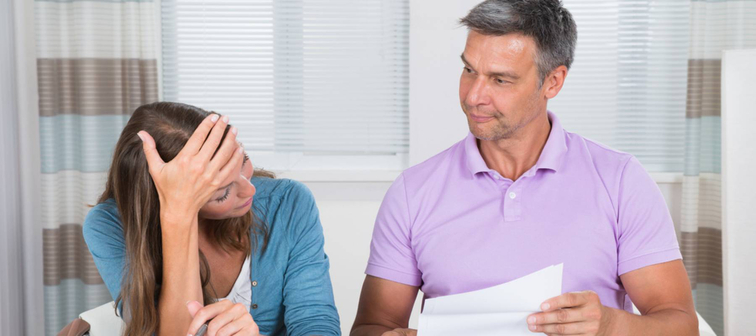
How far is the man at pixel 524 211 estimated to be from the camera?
1.48m

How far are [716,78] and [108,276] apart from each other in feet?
8.41

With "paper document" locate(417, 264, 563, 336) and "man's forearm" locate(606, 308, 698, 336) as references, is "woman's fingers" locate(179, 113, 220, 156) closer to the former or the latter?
"paper document" locate(417, 264, 563, 336)

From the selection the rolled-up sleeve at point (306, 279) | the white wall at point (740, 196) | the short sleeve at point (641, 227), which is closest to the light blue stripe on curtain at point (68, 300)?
the rolled-up sleeve at point (306, 279)

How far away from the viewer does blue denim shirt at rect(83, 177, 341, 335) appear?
1.51 metres

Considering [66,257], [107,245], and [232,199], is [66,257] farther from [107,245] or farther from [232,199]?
[232,199]

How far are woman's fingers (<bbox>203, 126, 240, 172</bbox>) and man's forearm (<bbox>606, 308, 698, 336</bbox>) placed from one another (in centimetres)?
80

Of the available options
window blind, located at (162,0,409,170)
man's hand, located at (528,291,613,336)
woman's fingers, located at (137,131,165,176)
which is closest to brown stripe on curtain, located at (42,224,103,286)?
window blind, located at (162,0,409,170)

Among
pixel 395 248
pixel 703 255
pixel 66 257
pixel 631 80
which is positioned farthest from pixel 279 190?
pixel 703 255

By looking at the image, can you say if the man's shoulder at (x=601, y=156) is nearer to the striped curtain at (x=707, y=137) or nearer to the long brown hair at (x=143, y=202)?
the long brown hair at (x=143, y=202)

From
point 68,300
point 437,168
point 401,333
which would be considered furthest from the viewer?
point 68,300

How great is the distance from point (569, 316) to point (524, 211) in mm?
380

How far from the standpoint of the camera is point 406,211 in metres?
1.60

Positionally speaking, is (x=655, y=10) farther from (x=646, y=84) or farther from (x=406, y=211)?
(x=406, y=211)

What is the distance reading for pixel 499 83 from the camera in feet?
4.97
